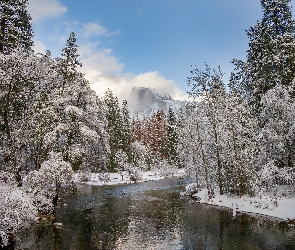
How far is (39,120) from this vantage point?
25.6 metres

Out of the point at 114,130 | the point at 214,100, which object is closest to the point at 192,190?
the point at 214,100

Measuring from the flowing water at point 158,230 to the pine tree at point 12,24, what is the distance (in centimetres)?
1617

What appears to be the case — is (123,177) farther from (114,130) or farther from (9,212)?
(9,212)

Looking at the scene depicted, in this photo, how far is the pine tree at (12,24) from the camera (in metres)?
26.2

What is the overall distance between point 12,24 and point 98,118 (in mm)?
11813

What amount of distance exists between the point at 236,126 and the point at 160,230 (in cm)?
1388

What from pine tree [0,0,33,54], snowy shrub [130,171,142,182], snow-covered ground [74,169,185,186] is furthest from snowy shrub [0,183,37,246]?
snowy shrub [130,171,142,182]

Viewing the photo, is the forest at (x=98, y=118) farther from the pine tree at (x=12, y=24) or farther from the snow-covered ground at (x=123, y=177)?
the snow-covered ground at (x=123, y=177)

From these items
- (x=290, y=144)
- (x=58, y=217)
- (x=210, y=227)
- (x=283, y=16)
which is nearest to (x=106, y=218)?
(x=58, y=217)

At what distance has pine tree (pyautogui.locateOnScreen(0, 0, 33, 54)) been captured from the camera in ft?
86.1

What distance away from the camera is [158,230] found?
808 inches

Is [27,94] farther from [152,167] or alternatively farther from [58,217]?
[152,167]

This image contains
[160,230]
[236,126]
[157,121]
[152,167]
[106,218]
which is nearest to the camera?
[160,230]

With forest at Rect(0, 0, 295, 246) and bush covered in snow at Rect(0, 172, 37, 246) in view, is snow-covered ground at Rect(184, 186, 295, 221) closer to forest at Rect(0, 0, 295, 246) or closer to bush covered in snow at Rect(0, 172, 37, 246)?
forest at Rect(0, 0, 295, 246)
